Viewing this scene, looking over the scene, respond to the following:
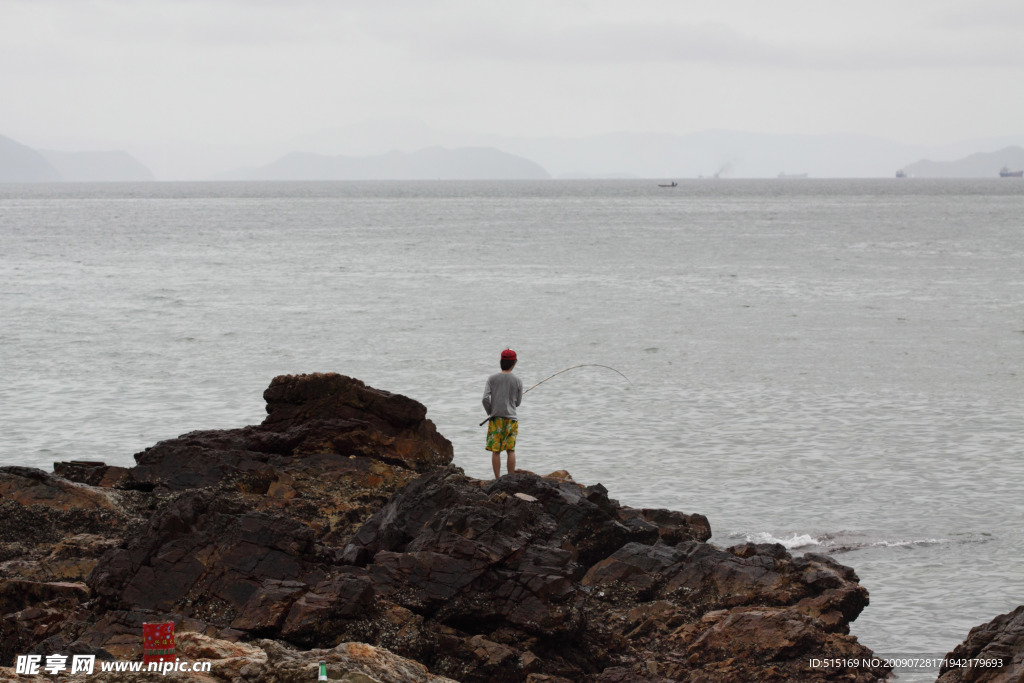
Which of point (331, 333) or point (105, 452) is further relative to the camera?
point (331, 333)

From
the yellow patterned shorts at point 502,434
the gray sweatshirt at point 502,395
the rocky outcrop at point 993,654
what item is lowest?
the rocky outcrop at point 993,654

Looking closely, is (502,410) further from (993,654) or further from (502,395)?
(993,654)

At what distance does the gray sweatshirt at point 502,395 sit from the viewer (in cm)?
1384

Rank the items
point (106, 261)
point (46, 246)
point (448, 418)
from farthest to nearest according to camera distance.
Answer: point (46, 246), point (106, 261), point (448, 418)

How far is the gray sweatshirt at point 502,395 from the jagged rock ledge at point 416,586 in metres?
1.92

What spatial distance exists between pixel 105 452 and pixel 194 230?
82.6 m

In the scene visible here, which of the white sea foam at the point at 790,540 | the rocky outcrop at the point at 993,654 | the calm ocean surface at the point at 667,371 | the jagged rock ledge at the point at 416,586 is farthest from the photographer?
the calm ocean surface at the point at 667,371

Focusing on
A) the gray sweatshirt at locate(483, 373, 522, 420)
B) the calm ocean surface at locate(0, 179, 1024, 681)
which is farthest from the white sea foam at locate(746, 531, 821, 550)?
the gray sweatshirt at locate(483, 373, 522, 420)

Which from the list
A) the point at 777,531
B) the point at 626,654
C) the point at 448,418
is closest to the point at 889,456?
the point at 777,531

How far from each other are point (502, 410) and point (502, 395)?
0.19 meters

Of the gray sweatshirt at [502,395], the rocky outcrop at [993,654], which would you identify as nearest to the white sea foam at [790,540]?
the gray sweatshirt at [502,395]

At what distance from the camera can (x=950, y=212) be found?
122812 millimetres

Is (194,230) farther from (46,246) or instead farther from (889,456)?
(889,456)

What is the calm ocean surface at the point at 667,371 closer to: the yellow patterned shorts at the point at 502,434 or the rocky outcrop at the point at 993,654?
the rocky outcrop at the point at 993,654
